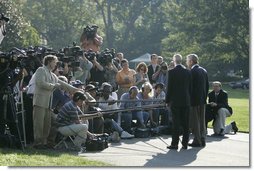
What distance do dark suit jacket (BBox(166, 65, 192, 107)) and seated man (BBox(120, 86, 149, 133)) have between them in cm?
158

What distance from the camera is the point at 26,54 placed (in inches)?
392

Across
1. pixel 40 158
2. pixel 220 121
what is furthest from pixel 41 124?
pixel 220 121

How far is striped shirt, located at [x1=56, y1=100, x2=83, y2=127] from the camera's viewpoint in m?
9.26

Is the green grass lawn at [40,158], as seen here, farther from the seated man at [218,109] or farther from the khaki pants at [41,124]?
the seated man at [218,109]

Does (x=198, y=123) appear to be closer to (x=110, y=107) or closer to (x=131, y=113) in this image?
(x=131, y=113)

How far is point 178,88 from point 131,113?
2.03m

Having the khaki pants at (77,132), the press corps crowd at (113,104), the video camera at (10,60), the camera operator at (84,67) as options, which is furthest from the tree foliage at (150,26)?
the khaki pants at (77,132)

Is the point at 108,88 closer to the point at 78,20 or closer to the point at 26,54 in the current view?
the point at 26,54

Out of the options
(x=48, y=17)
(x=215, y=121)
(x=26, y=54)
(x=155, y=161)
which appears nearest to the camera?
(x=155, y=161)

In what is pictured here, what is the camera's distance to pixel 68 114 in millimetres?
9273

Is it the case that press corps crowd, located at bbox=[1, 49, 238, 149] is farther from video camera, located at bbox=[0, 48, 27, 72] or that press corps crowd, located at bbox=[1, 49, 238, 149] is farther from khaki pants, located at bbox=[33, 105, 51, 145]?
video camera, located at bbox=[0, 48, 27, 72]

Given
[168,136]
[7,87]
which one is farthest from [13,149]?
[168,136]

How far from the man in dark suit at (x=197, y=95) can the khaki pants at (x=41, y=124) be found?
262cm

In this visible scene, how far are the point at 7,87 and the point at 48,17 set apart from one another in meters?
40.2
